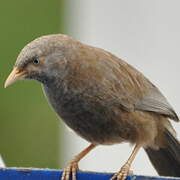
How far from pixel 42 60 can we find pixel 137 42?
13.6 ft

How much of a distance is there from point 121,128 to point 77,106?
415mm

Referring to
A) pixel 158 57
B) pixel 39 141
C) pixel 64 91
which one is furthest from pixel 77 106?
pixel 39 141

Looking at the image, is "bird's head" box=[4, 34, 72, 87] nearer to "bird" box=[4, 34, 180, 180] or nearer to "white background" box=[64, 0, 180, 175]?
"bird" box=[4, 34, 180, 180]

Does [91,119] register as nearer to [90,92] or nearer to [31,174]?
[90,92]

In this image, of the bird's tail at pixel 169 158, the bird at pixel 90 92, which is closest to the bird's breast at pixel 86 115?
the bird at pixel 90 92

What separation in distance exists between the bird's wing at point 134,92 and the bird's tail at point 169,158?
265 mm

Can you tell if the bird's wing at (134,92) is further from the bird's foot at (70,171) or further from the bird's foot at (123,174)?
the bird's foot at (70,171)

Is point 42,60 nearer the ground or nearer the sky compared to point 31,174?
nearer the sky

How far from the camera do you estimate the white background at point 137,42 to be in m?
11.4

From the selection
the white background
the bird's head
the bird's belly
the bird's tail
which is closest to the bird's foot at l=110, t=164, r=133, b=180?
the bird's belly

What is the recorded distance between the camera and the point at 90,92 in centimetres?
794

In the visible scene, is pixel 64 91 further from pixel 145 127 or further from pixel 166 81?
pixel 166 81

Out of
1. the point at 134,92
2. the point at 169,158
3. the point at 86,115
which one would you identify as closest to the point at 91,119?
the point at 86,115

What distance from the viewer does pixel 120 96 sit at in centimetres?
812
